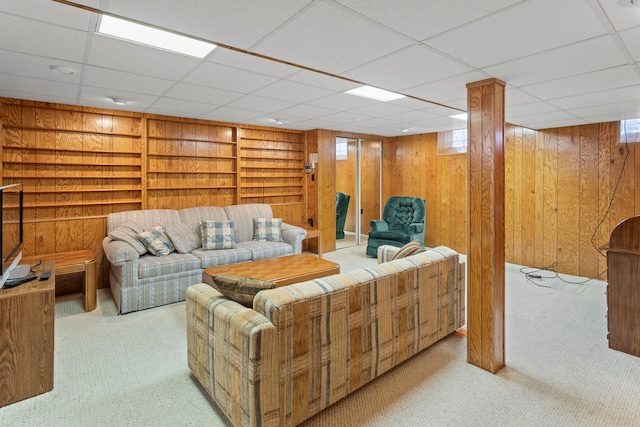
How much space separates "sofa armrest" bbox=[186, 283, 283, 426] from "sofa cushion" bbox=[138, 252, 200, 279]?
70.6 inches

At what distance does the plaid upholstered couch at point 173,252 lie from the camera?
356 centimetres

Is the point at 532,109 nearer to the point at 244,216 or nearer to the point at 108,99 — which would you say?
the point at 244,216

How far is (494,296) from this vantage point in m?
2.50

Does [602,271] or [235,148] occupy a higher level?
[235,148]

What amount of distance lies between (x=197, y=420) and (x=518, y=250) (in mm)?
5228

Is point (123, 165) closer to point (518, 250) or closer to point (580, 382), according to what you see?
point (580, 382)

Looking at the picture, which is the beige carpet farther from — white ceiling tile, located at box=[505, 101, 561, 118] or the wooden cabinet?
white ceiling tile, located at box=[505, 101, 561, 118]

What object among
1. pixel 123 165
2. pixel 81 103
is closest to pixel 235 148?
pixel 123 165

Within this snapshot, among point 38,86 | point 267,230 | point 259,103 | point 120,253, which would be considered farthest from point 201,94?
point 267,230

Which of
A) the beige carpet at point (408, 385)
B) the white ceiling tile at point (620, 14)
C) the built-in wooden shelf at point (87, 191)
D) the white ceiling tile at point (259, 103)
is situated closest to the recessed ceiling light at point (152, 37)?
the white ceiling tile at point (259, 103)

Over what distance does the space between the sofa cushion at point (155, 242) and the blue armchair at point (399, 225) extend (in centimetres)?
333

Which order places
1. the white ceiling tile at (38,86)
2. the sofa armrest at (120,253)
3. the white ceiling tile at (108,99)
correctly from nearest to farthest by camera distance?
1. the white ceiling tile at (38,86)
2. the white ceiling tile at (108,99)
3. the sofa armrest at (120,253)

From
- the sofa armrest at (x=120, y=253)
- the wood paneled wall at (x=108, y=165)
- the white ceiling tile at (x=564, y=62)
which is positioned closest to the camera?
the white ceiling tile at (x=564, y=62)

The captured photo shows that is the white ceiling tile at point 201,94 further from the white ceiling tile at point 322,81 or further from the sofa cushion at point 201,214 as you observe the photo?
the sofa cushion at point 201,214
